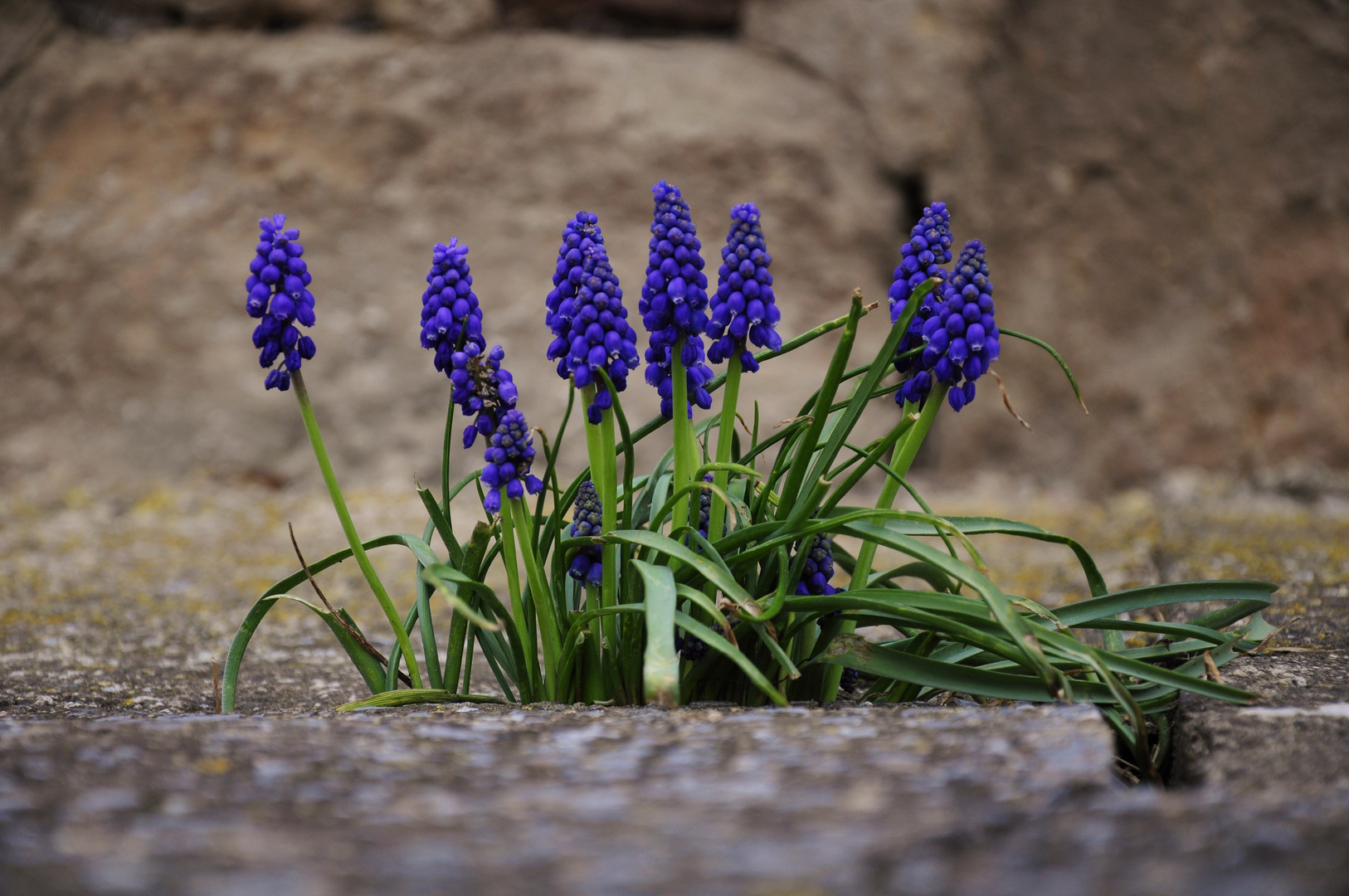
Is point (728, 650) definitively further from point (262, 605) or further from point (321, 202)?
point (321, 202)

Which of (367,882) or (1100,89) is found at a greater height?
(1100,89)

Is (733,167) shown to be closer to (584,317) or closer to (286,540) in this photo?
(286,540)

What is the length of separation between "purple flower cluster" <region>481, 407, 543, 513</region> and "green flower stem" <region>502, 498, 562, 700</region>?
0.03 metres

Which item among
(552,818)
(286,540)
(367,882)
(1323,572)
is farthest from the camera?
(286,540)

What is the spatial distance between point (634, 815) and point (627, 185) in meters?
3.89

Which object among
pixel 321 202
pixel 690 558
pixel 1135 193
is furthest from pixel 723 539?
pixel 1135 193

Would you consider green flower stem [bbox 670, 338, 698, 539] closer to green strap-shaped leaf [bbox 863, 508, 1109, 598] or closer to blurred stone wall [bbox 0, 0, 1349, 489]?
green strap-shaped leaf [bbox 863, 508, 1109, 598]

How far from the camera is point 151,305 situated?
14.7 ft

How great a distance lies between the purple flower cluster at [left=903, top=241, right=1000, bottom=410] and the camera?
150 centimetres

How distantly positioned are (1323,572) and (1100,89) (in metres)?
2.70

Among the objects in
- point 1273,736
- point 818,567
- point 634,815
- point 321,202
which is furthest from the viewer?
point 321,202

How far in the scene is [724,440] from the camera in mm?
1643

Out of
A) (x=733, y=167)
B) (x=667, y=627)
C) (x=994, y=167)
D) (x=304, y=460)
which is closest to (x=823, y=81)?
(x=733, y=167)

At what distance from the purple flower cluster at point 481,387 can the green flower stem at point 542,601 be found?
0.12 meters
